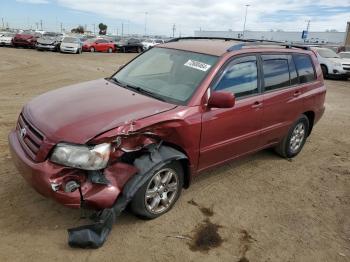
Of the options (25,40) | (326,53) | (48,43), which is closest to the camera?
(326,53)

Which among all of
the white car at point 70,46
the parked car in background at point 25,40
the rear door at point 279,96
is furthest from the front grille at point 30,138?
the parked car in background at point 25,40

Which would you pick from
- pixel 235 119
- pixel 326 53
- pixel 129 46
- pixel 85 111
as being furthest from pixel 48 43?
pixel 85 111

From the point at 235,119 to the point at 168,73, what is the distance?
1.00 m

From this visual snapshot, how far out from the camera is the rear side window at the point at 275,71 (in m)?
4.93

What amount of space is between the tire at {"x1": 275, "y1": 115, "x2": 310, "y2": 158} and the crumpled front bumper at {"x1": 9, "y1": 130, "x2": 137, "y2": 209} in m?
3.09

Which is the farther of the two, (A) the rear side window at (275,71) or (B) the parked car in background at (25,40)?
(B) the parked car in background at (25,40)

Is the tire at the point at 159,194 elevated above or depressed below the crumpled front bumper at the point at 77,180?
below

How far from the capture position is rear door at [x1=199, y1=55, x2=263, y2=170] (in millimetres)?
4152

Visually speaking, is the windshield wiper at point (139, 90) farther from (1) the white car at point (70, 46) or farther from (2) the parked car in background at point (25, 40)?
(2) the parked car in background at point (25, 40)

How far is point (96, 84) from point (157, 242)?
85.8 inches

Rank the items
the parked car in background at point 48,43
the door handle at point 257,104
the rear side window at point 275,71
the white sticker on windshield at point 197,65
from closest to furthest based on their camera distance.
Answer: the white sticker on windshield at point 197,65 → the door handle at point 257,104 → the rear side window at point 275,71 → the parked car in background at point 48,43

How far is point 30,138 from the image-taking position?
11.6 feet

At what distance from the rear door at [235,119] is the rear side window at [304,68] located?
124cm

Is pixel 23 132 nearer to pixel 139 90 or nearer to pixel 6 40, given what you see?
pixel 139 90
